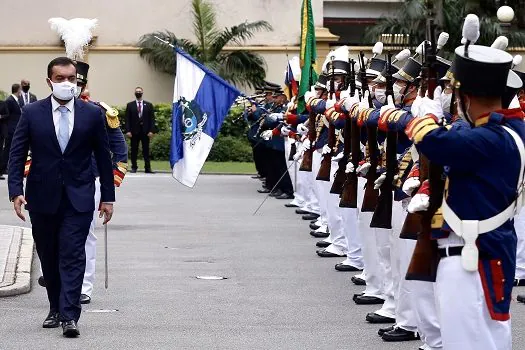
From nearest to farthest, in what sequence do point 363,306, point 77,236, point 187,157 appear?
point 77,236
point 363,306
point 187,157

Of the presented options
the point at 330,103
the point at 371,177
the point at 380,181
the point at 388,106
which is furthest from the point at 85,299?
the point at 330,103

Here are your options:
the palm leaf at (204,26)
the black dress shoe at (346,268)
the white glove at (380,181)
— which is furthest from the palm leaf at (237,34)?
the white glove at (380,181)

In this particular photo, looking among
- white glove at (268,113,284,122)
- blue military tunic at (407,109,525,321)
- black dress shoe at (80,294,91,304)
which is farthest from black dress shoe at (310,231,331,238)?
blue military tunic at (407,109,525,321)

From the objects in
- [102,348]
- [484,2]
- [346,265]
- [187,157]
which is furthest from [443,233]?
[484,2]

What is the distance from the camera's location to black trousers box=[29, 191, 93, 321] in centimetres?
947

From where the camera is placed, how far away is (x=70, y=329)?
30.8 ft

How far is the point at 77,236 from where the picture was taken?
31.3ft

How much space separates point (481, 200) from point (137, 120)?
24507 millimetres

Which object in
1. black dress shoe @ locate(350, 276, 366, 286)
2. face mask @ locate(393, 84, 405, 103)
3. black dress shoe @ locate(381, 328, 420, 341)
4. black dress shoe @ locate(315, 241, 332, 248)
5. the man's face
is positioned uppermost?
the man's face

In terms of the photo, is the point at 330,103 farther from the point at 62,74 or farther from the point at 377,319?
the point at 62,74

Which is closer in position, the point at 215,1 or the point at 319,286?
the point at 319,286

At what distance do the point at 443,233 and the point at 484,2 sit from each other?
32.9 meters

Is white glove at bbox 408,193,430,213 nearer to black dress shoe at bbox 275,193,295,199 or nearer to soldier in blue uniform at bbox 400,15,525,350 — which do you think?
soldier in blue uniform at bbox 400,15,525,350

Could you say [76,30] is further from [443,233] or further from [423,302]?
[443,233]
